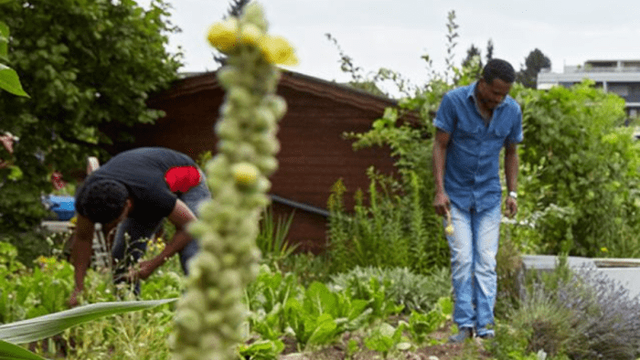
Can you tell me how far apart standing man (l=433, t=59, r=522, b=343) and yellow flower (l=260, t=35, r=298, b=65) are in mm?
6231

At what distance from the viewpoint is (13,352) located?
1320mm

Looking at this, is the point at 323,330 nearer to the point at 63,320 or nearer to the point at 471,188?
the point at 471,188

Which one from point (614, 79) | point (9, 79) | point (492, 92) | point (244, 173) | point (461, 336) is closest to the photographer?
point (244, 173)

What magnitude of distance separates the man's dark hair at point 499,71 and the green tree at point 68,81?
255 inches

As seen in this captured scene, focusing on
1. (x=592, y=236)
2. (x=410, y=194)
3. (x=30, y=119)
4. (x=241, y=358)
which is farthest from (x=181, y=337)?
(x=30, y=119)

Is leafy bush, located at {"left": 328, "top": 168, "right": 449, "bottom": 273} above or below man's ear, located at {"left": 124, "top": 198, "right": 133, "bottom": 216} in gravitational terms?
below

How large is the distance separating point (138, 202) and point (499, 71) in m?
2.25

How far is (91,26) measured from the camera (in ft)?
41.2

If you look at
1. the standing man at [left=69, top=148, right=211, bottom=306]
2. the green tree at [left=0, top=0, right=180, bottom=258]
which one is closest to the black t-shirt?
the standing man at [left=69, top=148, right=211, bottom=306]

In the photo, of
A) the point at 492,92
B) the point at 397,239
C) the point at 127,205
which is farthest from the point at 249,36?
the point at 397,239

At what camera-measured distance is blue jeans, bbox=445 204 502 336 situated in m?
6.71

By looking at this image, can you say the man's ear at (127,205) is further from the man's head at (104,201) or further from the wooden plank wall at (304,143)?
the wooden plank wall at (304,143)

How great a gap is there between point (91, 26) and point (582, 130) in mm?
5803

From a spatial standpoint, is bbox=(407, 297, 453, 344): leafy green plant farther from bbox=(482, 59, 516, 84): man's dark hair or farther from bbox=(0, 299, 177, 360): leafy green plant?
bbox=(0, 299, 177, 360): leafy green plant
